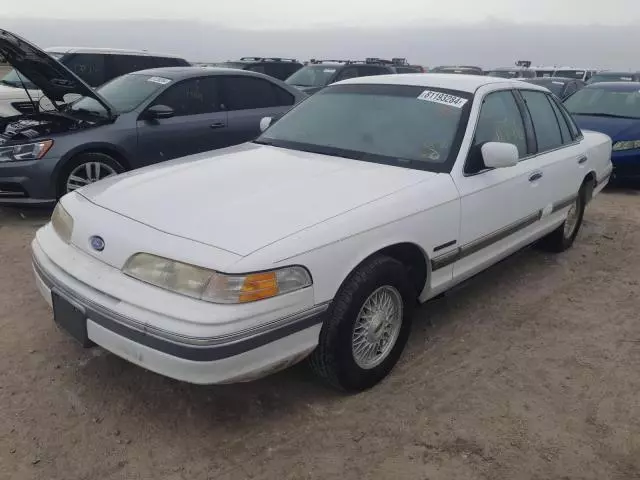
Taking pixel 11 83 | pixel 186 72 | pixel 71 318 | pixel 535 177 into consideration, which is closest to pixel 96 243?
pixel 71 318

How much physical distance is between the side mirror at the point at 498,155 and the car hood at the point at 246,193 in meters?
0.36

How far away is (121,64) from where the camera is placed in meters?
9.84

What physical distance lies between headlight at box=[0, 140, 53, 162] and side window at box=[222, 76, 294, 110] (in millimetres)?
2152

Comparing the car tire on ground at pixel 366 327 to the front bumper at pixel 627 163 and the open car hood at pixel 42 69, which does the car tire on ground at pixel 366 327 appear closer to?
the open car hood at pixel 42 69

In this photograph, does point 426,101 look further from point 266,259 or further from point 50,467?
point 50,467

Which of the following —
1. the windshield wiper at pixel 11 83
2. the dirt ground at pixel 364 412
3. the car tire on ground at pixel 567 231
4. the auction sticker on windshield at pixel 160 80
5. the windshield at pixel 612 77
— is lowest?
the dirt ground at pixel 364 412

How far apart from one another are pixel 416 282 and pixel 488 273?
5.54 ft

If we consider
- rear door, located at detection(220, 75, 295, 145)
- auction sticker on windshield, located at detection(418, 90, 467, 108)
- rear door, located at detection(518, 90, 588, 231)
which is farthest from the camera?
rear door, located at detection(220, 75, 295, 145)

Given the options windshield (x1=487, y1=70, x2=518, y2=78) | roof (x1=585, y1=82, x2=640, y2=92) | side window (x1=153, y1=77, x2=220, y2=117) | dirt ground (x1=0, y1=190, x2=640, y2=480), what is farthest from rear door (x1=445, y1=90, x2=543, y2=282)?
windshield (x1=487, y1=70, x2=518, y2=78)

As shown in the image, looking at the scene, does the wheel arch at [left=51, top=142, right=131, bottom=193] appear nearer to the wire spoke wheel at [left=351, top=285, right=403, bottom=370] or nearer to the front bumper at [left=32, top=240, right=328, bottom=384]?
the front bumper at [left=32, top=240, right=328, bottom=384]

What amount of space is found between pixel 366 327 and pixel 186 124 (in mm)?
4195

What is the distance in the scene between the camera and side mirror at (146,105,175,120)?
6020mm

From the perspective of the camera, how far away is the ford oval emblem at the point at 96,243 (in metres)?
2.74

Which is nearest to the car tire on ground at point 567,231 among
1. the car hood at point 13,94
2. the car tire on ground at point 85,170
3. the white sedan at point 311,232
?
the white sedan at point 311,232
